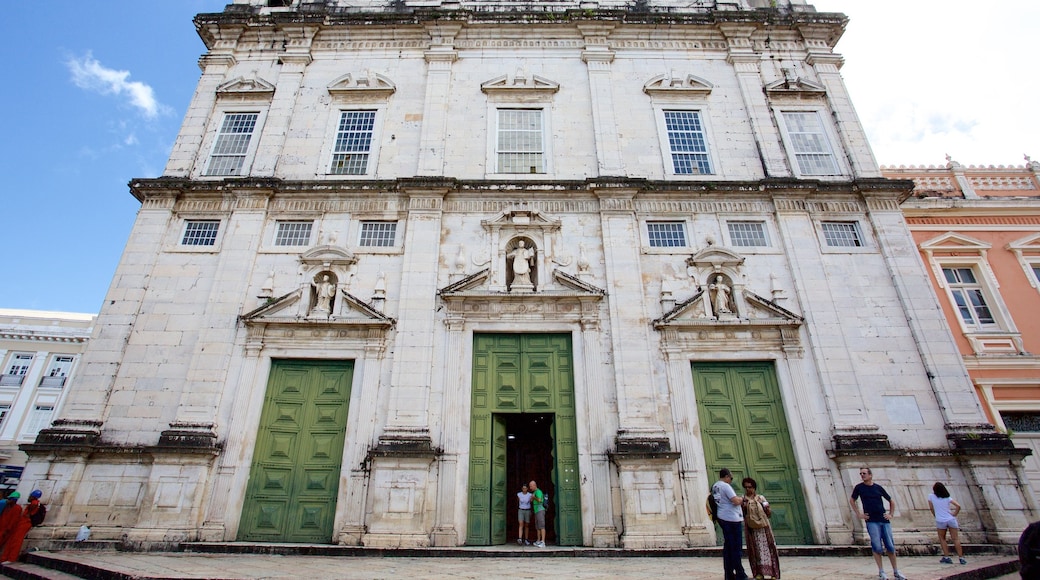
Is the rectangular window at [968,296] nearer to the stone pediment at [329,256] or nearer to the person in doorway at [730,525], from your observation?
the person in doorway at [730,525]

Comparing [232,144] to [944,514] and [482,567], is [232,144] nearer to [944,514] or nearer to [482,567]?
[482,567]

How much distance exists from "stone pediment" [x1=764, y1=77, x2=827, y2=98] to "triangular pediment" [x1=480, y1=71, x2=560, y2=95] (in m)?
6.27

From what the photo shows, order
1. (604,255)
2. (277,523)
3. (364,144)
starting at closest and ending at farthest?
(277,523) < (604,255) < (364,144)

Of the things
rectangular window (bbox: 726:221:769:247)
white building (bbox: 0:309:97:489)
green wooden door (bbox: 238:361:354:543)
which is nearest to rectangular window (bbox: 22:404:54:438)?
white building (bbox: 0:309:97:489)

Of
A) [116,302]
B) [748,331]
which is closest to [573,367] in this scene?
[748,331]

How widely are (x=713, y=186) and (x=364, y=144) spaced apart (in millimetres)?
9494

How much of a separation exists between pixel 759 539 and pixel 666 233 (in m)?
8.09

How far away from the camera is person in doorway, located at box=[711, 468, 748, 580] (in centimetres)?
645

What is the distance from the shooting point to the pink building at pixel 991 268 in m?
13.0

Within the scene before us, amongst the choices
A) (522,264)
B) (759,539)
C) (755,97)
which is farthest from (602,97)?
(759,539)

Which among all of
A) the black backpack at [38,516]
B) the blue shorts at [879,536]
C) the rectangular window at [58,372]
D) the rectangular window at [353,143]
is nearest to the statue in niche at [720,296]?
the blue shorts at [879,536]

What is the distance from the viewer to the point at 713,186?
1340 cm

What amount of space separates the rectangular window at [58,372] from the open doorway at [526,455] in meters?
30.4

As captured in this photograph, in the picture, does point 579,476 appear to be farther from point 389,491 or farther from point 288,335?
point 288,335
